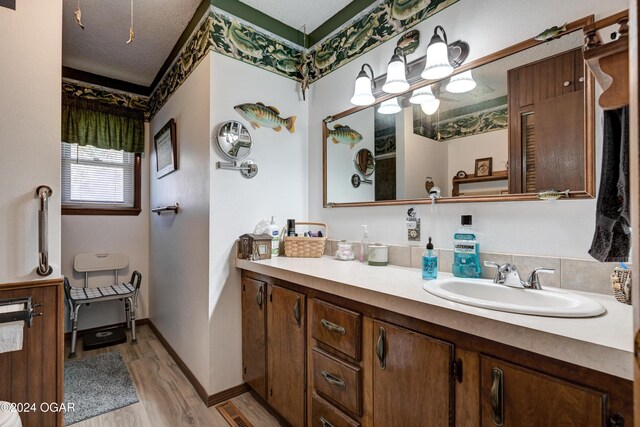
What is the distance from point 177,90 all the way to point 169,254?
1.40 meters

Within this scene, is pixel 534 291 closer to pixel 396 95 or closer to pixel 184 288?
pixel 396 95

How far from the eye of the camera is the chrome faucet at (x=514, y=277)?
1134 mm

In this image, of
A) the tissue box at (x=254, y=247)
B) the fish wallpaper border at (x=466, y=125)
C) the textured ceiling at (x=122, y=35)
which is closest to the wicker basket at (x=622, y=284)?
the fish wallpaper border at (x=466, y=125)

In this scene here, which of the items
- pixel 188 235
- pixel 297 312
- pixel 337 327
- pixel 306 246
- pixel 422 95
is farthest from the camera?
pixel 188 235

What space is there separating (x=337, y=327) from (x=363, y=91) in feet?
4.54

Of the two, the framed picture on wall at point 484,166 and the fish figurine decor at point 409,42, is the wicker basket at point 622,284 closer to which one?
the framed picture on wall at point 484,166

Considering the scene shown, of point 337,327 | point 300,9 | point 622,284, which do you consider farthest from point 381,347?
point 300,9

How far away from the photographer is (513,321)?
0.80 meters

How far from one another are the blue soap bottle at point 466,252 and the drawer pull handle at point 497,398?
1.90 feet

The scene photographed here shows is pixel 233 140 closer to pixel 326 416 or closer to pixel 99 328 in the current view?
pixel 326 416

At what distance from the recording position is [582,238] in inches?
44.8

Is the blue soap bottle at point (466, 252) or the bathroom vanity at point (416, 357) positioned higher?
the blue soap bottle at point (466, 252)

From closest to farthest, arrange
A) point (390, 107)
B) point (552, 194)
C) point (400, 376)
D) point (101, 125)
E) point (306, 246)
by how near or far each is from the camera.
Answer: point (400, 376)
point (552, 194)
point (390, 107)
point (306, 246)
point (101, 125)

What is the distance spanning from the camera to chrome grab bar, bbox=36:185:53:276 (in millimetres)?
1327
